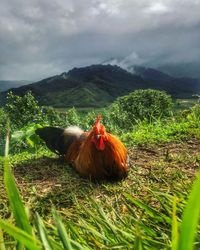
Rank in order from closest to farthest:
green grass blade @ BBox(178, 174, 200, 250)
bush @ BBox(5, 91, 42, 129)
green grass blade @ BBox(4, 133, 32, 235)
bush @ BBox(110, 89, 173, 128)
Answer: green grass blade @ BBox(178, 174, 200, 250), green grass blade @ BBox(4, 133, 32, 235), bush @ BBox(5, 91, 42, 129), bush @ BBox(110, 89, 173, 128)

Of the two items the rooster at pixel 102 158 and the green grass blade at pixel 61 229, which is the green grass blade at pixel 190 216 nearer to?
the green grass blade at pixel 61 229

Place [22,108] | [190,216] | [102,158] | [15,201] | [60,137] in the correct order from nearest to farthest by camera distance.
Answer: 1. [190,216]
2. [15,201]
3. [102,158]
4. [60,137]
5. [22,108]

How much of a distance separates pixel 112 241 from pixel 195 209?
0.74 metres

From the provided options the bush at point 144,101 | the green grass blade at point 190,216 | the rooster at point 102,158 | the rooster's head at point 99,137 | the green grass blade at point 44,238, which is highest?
the green grass blade at point 190,216

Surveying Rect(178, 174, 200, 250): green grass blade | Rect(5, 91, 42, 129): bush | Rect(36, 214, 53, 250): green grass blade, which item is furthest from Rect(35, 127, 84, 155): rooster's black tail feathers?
Rect(5, 91, 42, 129): bush

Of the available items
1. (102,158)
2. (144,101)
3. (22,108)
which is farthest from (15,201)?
(144,101)

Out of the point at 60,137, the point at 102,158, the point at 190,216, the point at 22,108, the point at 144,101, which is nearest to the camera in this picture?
the point at 190,216

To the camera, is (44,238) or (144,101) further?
(144,101)

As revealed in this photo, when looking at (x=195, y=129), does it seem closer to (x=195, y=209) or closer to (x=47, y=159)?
(x=47, y=159)

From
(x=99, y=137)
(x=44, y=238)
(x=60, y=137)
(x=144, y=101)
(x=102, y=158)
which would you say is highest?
(x=44, y=238)

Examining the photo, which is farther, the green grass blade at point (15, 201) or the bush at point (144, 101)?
the bush at point (144, 101)

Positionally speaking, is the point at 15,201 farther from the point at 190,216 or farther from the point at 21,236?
the point at 190,216

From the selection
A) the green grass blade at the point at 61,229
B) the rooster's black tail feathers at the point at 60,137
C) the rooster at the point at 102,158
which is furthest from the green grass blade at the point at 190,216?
the rooster's black tail feathers at the point at 60,137

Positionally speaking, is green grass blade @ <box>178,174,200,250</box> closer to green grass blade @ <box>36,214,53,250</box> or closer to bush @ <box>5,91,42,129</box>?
green grass blade @ <box>36,214,53,250</box>
